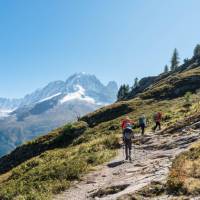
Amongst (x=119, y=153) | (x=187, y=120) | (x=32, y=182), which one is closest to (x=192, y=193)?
(x=32, y=182)

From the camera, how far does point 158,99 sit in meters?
103

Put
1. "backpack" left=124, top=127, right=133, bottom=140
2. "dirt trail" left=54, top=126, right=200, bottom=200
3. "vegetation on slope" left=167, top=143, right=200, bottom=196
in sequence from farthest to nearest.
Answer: "backpack" left=124, top=127, right=133, bottom=140 < "dirt trail" left=54, top=126, right=200, bottom=200 < "vegetation on slope" left=167, top=143, right=200, bottom=196

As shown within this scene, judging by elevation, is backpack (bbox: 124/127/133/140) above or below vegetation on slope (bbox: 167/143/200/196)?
above

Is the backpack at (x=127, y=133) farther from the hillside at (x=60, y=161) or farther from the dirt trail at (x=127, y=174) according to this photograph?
the hillside at (x=60, y=161)

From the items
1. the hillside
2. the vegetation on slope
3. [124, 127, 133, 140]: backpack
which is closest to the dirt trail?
the hillside

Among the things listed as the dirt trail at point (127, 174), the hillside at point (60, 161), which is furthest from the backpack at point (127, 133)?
the hillside at point (60, 161)

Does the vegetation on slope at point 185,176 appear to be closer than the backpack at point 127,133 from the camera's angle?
Yes

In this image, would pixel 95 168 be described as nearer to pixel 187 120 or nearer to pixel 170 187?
pixel 170 187

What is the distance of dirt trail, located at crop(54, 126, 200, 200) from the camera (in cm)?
1950

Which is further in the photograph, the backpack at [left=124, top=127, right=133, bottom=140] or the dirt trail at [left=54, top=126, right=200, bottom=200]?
the backpack at [left=124, top=127, right=133, bottom=140]

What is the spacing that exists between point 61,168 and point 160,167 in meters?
7.71

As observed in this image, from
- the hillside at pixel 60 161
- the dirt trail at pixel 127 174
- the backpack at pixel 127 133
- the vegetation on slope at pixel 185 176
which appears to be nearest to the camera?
the vegetation on slope at pixel 185 176

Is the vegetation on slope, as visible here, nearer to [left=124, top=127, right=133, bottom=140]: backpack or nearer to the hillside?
the hillside

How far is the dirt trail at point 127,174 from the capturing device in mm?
19500
